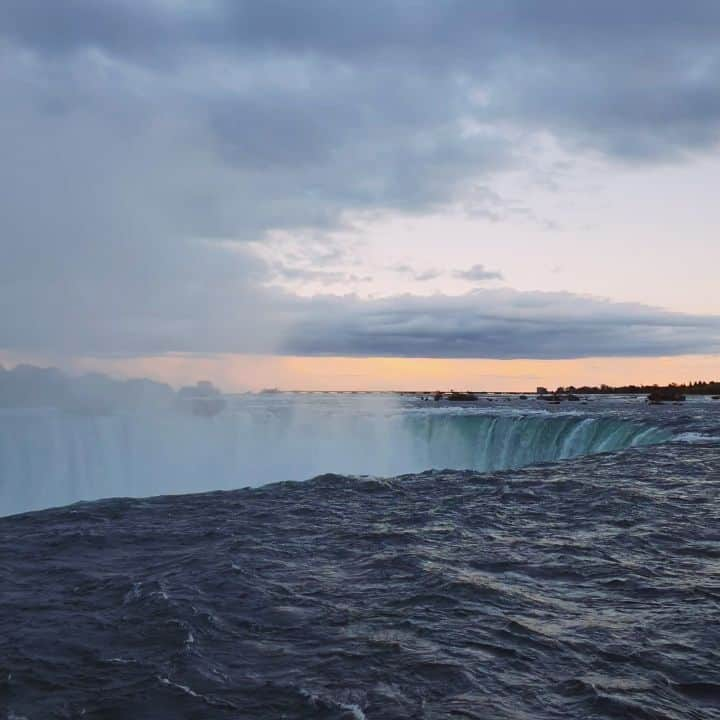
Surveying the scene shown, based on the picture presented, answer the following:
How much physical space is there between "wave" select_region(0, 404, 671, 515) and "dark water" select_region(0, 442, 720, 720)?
18148 mm

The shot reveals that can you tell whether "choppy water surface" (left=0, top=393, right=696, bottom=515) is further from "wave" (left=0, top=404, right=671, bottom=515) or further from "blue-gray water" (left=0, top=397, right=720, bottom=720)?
"blue-gray water" (left=0, top=397, right=720, bottom=720)

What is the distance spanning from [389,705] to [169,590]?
18.1 feet

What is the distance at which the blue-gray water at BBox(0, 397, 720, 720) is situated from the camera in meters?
7.38

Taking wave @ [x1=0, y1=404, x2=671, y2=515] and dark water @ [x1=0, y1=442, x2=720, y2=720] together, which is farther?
wave @ [x1=0, y1=404, x2=671, y2=515]

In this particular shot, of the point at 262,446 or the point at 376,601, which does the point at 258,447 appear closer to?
the point at 262,446

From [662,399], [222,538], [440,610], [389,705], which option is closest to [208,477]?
[222,538]

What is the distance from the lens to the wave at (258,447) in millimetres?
35562

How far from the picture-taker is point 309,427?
4306cm

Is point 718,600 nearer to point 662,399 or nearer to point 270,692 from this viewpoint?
point 270,692

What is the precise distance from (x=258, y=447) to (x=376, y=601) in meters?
32.0

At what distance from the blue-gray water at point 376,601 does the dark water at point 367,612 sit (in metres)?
0.04

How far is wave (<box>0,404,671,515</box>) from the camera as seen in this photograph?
35562 mm

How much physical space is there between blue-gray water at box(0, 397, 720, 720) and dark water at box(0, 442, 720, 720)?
0.13 feet

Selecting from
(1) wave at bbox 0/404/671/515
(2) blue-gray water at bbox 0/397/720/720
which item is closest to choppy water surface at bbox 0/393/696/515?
(1) wave at bbox 0/404/671/515
